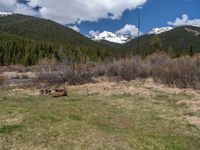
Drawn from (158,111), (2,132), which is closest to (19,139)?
(2,132)

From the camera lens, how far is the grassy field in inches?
339

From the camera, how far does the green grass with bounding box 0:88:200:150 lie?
28.2 feet

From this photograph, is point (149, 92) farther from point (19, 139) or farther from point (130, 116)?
point (19, 139)

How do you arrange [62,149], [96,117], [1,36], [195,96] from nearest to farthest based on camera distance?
[62,149], [96,117], [195,96], [1,36]

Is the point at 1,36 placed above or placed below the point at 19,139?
above

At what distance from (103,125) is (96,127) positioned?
402 mm

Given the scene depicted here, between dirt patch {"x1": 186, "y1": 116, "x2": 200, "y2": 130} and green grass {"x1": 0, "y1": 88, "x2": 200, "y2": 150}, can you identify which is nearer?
green grass {"x1": 0, "y1": 88, "x2": 200, "y2": 150}

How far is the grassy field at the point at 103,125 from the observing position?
339 inches

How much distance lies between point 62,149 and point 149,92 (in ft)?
32.4

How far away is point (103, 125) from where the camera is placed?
10.3 metres

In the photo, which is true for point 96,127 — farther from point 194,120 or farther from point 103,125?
point 194,120

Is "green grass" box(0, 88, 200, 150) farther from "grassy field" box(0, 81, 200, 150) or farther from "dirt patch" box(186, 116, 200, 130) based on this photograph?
"dirt patch" box(186, 116, 200, 130)

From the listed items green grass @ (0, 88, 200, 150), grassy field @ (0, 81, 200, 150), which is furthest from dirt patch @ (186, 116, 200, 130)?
green grass @ (0, 88, 200, 150)

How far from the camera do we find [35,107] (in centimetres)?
1250
